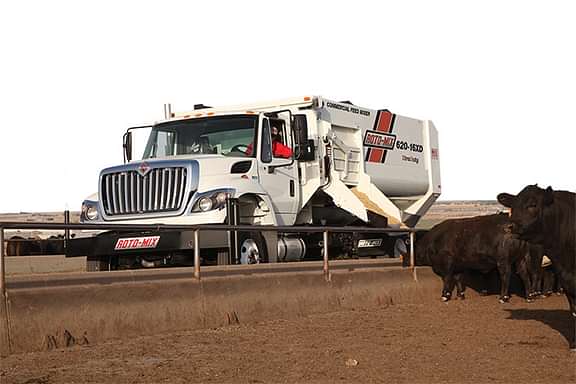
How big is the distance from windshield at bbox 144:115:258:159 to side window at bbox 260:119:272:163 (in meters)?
0.17

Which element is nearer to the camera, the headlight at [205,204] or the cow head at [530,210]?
the cow head at [530,210]

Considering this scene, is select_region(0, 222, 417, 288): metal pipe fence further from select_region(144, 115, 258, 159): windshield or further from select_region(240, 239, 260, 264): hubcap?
select_region(144, 115, 258, 159): windshield

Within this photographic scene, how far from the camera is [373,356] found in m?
9.11

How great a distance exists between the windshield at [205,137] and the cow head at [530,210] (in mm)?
6113

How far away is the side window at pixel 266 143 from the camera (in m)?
15.3

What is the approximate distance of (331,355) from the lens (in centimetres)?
914

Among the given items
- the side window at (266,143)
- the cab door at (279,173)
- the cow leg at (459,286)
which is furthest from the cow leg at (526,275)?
the side window at (266,143)

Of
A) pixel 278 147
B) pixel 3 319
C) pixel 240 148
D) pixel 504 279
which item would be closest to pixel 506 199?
pixel 504 279

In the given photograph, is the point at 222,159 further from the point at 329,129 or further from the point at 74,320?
the point at 74,320

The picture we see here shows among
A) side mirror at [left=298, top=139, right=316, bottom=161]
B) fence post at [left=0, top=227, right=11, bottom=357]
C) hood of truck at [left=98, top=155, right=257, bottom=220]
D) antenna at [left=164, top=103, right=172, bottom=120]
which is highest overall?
antenna at [left=164, top=103, right=172, bottom=120]

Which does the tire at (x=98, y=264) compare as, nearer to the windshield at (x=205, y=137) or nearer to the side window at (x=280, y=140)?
the windshield at (x=205, y=137)

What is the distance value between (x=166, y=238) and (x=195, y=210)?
144 centimetres

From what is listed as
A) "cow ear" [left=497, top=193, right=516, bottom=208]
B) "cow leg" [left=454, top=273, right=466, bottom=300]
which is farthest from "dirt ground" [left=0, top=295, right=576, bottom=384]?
"cow leg" [left=454, top=273, right=466, bottom=300]

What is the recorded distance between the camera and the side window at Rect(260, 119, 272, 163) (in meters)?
15.3
